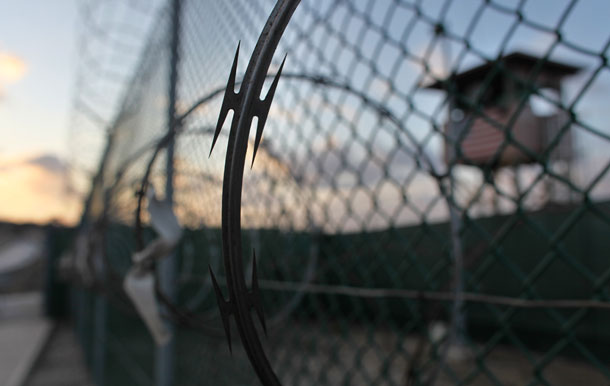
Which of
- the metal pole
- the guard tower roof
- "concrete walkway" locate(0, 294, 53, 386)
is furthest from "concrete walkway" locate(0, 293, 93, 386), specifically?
the guard tower roof

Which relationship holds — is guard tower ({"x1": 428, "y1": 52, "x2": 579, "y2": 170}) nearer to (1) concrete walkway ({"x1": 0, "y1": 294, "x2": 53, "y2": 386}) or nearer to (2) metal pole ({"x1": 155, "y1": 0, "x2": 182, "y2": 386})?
(2) metal pole ({"x1": 155, "y1": 0, "x2": 182, "y2": 386})

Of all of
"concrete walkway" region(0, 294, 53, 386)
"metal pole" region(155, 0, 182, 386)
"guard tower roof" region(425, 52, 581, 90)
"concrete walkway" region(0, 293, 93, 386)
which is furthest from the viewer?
"concrete walkway" region(0, 294, 53, 386)

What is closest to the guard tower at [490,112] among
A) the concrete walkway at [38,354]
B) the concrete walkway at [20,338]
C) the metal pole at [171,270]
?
the metal pole at [171,270]

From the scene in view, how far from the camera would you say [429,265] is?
17.2 feet

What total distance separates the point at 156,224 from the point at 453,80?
0.62 metres

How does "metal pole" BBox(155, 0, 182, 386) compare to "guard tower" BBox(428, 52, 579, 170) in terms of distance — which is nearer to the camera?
"guard tower" BBox(428, 52, 579, 170)

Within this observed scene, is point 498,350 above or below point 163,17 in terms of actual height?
below

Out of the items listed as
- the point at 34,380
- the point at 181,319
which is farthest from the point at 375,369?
the point at 181,319

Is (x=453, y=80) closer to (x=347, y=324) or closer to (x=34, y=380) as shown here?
(x=347, y=324)

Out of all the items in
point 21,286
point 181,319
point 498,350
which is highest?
point 181,319

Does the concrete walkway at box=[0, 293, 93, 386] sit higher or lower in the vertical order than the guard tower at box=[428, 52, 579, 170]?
lower

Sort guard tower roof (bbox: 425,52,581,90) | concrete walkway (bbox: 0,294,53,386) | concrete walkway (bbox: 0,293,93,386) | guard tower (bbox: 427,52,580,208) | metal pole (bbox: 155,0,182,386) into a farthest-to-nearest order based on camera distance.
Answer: concrete walkway (bbox: 0,294,53,386) → concrete walkway (bbox: 0,293,93,386) → metal pole (bbox: 155,0,182,386) → guard tower roof (bbox: 425,52,581,90) → guard tower (bbox: 427,52,580,208)

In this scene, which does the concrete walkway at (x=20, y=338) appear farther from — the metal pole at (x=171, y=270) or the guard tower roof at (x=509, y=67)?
the guard tower roof at (x=509, y=67)

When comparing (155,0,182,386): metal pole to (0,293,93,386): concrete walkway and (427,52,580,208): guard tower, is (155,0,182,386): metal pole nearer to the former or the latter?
(427,52,580,208): guard tower
